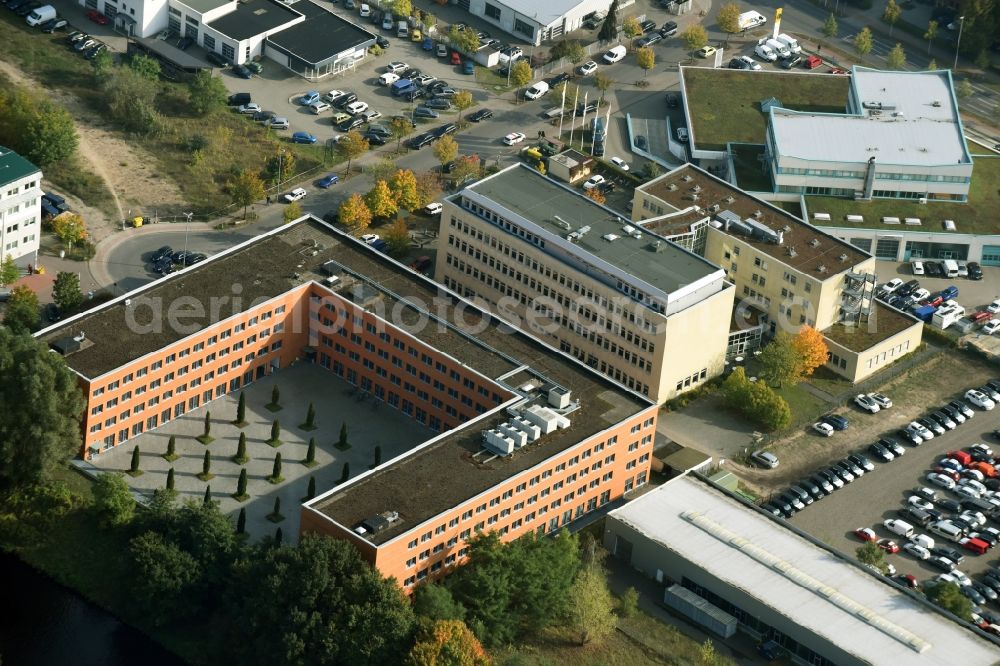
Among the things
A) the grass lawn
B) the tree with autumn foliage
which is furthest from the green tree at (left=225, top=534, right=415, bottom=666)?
the grass lawn

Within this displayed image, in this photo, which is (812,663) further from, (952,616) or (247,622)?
(247,622)

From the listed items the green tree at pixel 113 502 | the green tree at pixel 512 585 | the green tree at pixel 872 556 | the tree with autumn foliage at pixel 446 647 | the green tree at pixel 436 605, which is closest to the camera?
the tree with autumn foliage at pixel 446 647

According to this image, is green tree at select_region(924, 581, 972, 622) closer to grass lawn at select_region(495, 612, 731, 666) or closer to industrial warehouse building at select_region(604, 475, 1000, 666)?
industrial warehouse building at select_region(604, 475, 1000, 666)

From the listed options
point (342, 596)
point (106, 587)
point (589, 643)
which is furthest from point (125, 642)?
point (589, 643)

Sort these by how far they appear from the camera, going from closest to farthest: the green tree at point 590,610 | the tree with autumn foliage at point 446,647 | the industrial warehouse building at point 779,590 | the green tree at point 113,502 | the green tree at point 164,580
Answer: the tree with autumn foliage at point 446,647 < the industrial warehouse building at point 779,590 < the green tree at point 164,580 < the green tree at point 590,610 < the green tree at point 113,502

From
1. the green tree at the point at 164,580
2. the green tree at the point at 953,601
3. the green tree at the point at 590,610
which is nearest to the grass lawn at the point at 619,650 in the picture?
the green tree at the point at 590,610

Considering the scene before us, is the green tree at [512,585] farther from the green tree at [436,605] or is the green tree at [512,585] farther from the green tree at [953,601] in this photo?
the green tree at [953,601]
